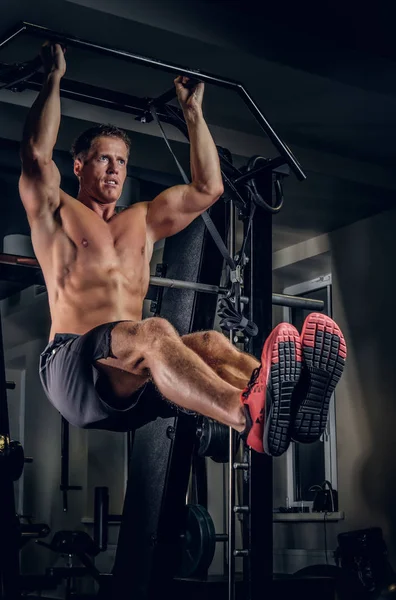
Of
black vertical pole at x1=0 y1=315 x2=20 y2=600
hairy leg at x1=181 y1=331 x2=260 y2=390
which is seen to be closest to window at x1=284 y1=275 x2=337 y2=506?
black vertical pole at x1=0 y1=315 x2=20 y2=600

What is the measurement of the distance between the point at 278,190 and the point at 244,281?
461 millimetres

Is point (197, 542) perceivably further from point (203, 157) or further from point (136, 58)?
point (136, 58)

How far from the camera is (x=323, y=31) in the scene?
448 centimetres

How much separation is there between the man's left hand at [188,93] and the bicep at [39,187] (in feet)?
1.97

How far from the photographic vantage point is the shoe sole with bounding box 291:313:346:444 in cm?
273

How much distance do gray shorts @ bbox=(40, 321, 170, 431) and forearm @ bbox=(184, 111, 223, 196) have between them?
917 mm

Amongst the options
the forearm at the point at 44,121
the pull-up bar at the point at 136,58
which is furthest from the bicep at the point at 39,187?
the pull-up bar at the point at 136,58

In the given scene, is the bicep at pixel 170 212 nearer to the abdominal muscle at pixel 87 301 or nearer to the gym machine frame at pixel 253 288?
the gym machine frame at pixel 253 288

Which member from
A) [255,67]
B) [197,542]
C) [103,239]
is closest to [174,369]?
[103,239]

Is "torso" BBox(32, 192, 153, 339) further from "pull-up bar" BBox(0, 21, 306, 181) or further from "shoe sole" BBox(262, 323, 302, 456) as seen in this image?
"shoe sole" BBox(262, 323, 302, 456)

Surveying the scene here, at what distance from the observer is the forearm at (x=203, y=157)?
3.46 metres

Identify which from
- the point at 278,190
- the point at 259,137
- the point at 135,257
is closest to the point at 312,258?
the point at 259,137

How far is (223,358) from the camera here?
10.4 ft

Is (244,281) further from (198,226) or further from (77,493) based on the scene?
(77,493)
